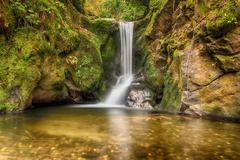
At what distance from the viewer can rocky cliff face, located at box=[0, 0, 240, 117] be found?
11.3 metres

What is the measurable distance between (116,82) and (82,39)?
9.65 ft

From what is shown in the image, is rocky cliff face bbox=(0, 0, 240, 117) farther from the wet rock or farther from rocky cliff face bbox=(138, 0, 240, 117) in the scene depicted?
the wet rock

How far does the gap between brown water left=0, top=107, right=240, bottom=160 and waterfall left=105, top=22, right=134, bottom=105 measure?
5.82m

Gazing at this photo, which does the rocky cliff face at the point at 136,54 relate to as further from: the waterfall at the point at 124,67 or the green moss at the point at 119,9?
the green moss at the point at 119,9

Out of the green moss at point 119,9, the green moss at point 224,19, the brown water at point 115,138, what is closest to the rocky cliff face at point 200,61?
the green moss at point 224,19

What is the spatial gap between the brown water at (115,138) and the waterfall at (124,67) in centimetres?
582

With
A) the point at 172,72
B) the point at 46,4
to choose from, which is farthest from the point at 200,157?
the point at 46,4

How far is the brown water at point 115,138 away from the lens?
611cm

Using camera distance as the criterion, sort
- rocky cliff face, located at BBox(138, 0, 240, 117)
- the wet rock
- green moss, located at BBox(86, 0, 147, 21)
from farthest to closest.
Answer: green moss, located at BBox(86, 0, 147, 21) < the wet rock < rocky cliff face, located at BBox(138, 0, 240, 117)

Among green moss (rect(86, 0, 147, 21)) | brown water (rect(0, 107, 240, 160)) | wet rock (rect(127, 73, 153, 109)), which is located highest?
green moss (rect(86, 0, 147, 21))

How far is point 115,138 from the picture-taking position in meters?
7.59

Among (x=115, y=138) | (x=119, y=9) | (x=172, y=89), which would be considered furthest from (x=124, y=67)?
(x=115, y=138)

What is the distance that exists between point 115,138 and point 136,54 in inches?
433

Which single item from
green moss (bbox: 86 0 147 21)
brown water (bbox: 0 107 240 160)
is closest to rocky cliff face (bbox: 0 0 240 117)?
brown water (bbox: 0 107 240 160)
